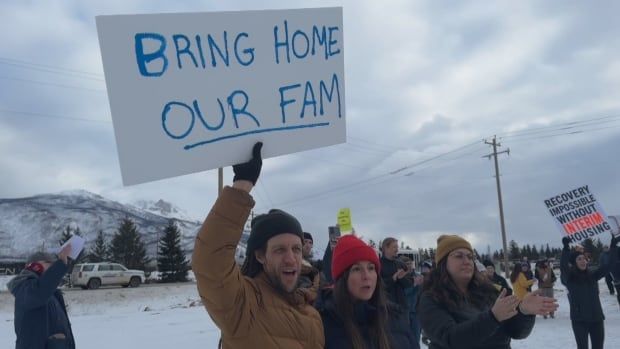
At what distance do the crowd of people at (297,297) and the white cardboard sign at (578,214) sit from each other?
5.09 meters

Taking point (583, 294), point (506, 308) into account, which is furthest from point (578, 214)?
point (506, 308)

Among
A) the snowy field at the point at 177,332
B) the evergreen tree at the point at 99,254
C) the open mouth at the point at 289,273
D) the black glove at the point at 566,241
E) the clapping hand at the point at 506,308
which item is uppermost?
the open mouth at the point at 289,273

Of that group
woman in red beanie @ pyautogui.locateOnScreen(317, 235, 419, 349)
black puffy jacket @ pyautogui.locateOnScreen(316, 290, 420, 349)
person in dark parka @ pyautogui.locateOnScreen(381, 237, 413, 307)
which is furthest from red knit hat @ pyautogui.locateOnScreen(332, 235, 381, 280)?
person in dark parka @ pyautogui.locateOnScreen(381, 237, 413, 307)

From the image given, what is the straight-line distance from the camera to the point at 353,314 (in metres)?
2.71

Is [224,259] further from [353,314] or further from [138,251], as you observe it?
[138,251]

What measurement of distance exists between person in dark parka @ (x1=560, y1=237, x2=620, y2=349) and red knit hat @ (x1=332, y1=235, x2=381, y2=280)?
546 centimetres

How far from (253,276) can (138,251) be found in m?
57.3

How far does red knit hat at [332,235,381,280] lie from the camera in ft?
9.39

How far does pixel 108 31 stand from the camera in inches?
87.4

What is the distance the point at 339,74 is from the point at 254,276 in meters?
1.13

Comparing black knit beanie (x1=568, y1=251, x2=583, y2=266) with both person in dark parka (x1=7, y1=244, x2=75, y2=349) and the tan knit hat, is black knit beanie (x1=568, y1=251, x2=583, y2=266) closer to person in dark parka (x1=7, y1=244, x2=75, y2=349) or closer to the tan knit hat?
the tan knit hat

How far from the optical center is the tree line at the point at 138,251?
159 feet

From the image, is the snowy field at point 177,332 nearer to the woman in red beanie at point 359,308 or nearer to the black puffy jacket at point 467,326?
the black puffy jacket at point 467,326

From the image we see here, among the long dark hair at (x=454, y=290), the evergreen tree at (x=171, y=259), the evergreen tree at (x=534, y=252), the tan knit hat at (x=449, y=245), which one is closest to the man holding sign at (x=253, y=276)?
the long dark hair at (x=454, y=290)
